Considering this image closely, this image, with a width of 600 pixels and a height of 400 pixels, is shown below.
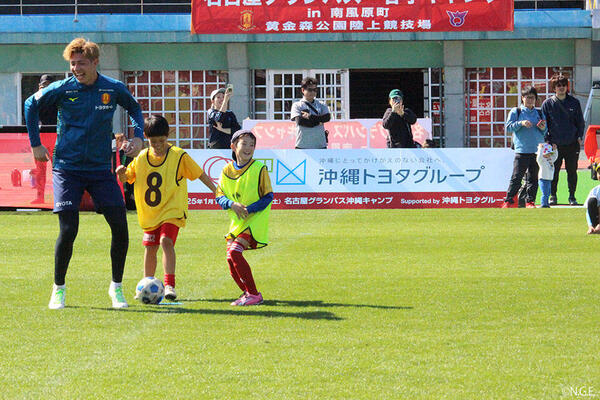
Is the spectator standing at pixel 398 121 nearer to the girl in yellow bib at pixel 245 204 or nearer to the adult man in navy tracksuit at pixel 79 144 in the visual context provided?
the girl in yellow bib at pixel 245 204

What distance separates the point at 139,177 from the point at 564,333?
3.61 meters

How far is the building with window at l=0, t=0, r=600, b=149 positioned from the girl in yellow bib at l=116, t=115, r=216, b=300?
25.3m

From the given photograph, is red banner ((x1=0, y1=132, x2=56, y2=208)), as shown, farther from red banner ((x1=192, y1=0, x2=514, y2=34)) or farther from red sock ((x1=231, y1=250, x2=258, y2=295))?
red banner ((x1=192, y1=0, x2=514, y2=34))

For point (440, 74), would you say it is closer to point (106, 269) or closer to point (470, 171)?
point (470, 171)

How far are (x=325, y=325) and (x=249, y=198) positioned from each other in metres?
1.62

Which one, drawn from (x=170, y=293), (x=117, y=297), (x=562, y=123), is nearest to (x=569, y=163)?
(x=562, y=123)

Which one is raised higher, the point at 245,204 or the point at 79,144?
the point at 79,144

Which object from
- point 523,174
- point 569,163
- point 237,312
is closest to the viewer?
point 237,312

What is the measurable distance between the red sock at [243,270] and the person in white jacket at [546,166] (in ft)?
37.6

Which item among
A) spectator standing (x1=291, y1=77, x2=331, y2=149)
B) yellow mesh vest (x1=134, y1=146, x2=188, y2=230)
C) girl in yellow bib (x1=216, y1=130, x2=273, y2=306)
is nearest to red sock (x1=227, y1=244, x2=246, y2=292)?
girl in yellow bib (x1=216, y1=130, x2=273, y2=306)

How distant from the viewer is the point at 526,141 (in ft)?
62.0

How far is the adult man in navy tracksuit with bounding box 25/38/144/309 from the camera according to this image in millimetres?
8180

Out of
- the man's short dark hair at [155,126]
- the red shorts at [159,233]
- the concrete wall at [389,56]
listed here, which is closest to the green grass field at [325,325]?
the red shorts at [159,233]

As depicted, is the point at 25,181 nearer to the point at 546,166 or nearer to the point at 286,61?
the point at 546,166
